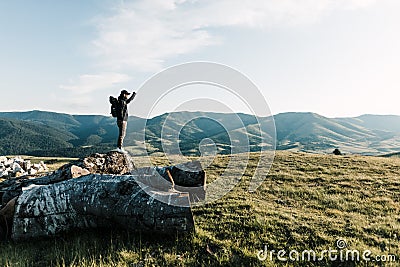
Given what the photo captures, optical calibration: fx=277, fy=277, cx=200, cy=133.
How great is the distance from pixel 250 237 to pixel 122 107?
11493mm

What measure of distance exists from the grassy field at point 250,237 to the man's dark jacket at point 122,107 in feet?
26.1

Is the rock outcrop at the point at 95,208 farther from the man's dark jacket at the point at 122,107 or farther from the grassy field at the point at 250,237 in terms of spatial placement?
the man's dark jacket at the point at 122,107

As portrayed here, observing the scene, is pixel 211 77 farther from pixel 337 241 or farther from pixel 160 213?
pixel 337 241

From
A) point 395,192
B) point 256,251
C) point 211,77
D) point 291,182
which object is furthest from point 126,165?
point 395,192

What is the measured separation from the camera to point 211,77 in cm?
970

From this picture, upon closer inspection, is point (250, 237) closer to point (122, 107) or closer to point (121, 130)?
point (121, 130)

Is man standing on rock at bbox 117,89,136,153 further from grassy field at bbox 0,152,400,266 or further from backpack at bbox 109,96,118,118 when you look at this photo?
grassy field at bbox 0,152,400,266

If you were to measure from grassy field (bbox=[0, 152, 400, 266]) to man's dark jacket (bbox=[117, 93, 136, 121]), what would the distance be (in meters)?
7.95

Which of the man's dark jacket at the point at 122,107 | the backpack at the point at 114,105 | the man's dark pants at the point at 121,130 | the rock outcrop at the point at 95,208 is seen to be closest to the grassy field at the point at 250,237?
the rock outcrop at the point at 95,208

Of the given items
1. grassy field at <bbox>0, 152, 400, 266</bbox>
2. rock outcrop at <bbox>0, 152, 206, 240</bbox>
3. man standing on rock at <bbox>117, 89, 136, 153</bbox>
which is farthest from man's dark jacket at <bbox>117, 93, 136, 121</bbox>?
rock outcrop at <bbox>0, 152, 206, 240</bbox>

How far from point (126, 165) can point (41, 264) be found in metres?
7.56

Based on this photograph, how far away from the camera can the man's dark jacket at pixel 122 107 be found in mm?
16609

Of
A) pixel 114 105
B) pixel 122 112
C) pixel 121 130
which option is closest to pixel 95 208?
pixel 121 130

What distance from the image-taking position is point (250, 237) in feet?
26.6
